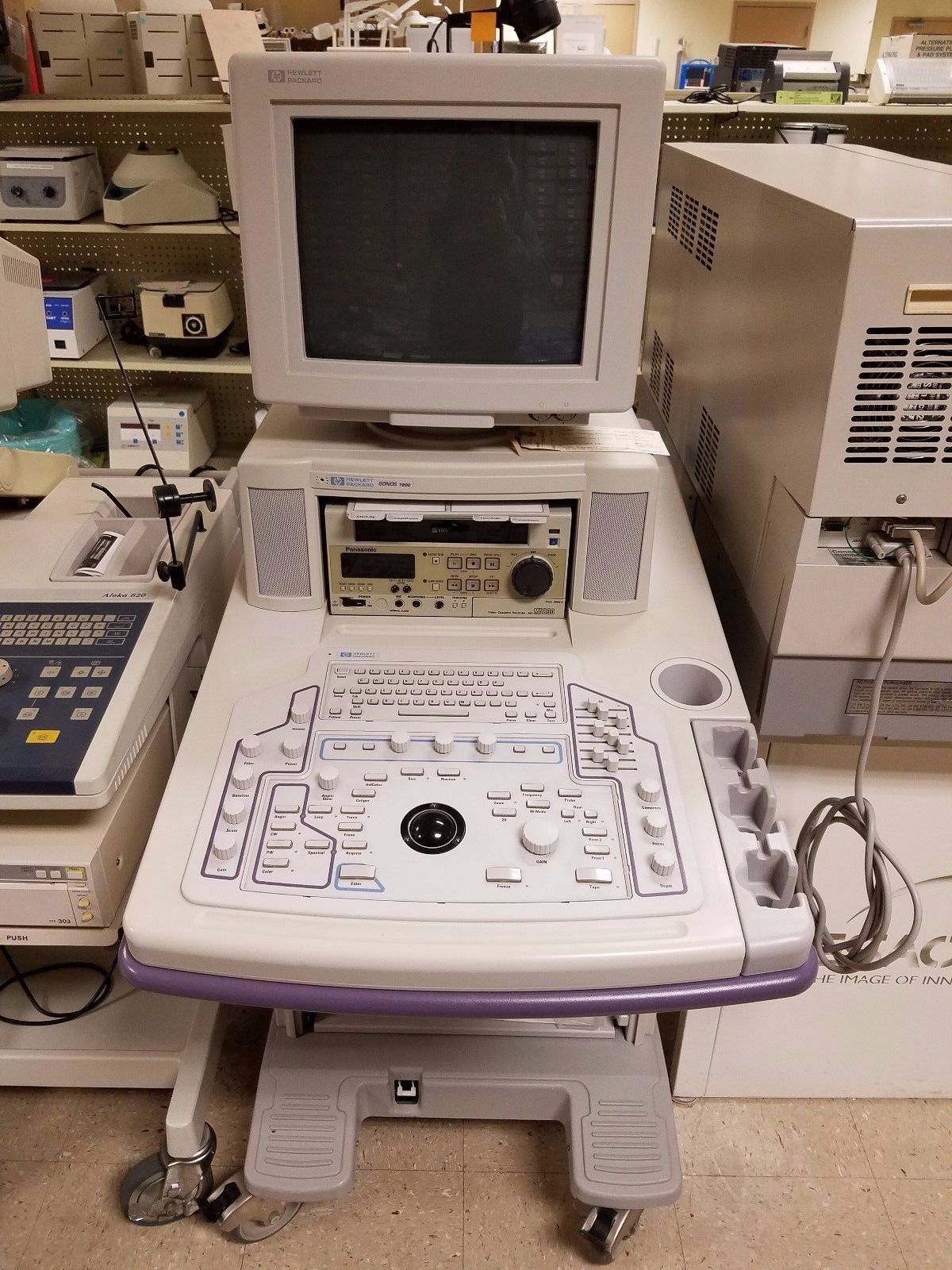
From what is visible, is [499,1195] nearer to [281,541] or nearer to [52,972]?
[52,972]

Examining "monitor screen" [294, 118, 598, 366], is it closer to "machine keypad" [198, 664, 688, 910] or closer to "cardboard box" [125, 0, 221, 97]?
"machine keypad" [198, 664, 688, 910]

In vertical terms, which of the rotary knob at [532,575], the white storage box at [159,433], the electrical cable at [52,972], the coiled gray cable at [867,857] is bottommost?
the electrical cable at [52,972]

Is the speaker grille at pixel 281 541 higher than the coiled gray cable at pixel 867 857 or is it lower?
higher

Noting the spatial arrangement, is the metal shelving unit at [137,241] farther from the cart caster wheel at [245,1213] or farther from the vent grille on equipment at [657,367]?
the cart caster wheel at [245,1213]

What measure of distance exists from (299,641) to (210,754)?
0.22 m

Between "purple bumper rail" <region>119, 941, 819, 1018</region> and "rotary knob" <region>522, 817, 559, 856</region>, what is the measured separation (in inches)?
5.4

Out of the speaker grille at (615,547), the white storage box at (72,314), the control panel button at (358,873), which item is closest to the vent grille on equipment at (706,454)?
the speaker grille at (615,547)

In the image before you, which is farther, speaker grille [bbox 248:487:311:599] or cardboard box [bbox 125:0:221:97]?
cardboard box [bbox 125:0:221:97]

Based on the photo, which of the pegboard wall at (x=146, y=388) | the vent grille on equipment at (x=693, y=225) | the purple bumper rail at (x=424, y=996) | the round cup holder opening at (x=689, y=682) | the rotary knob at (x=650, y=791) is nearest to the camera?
the purple bumper rail at (x=424, y=996)

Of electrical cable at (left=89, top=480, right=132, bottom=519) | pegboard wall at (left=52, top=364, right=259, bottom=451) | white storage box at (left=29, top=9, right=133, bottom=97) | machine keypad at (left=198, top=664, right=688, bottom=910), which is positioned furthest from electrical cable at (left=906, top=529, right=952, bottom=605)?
white storage box at (left=29, top=9, right=133, bottom=97)

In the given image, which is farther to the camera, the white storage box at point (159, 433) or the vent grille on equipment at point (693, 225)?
the white storage box at point (159, 433)

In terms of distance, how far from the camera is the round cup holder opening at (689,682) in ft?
3.79

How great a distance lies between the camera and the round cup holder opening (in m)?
1.16

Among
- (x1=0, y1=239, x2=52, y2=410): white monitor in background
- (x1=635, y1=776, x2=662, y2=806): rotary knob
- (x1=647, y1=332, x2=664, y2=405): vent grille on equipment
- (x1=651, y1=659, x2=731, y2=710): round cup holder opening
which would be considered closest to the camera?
(x1=635, y1=776, x2=662, y2=806): rotary knob
